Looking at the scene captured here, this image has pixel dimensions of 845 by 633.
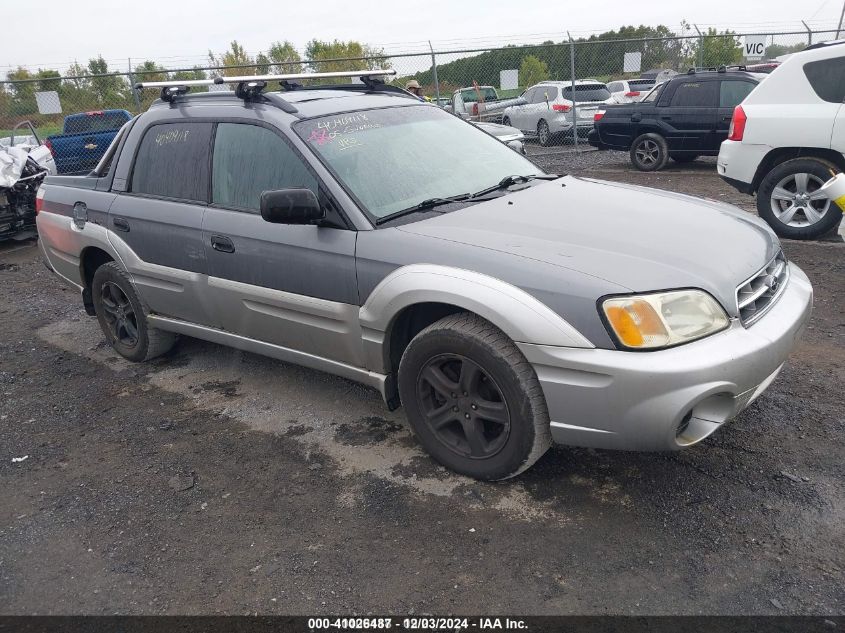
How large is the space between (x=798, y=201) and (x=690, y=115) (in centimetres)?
507

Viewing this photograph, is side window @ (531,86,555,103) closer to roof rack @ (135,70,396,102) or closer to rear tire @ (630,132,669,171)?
rear tire @ (630,132,669,171)

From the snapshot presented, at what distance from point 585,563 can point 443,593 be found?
561mm

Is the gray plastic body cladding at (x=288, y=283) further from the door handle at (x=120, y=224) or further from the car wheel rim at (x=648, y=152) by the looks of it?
the car wheel rim at (x=648, y=152)

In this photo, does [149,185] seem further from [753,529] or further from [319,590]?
[753,529]

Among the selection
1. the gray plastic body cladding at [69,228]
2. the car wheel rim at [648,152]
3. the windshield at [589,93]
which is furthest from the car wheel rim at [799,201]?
the windshield at [589,93]

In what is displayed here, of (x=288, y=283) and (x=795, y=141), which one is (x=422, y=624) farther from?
(x=795, y=141)

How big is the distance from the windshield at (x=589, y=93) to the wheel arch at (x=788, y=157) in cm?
965

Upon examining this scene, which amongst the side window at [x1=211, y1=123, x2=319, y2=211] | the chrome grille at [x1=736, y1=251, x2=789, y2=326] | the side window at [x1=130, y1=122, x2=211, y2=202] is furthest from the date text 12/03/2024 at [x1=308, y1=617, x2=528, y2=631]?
the side window at [x1=130, y1=122, x2=211, y2=202]

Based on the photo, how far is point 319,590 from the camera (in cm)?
266

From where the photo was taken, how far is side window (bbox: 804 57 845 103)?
657 centimetres

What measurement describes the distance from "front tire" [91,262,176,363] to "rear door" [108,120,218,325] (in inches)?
7.7

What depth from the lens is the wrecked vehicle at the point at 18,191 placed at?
9062mm

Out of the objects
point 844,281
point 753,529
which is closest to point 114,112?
point 844,281

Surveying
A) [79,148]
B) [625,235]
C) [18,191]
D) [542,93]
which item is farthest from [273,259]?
[542,93]
